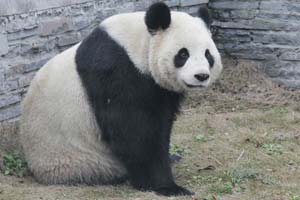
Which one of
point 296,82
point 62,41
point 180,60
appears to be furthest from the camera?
point 296,82

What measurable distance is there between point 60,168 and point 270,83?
367 cm

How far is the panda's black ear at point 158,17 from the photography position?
204 inches

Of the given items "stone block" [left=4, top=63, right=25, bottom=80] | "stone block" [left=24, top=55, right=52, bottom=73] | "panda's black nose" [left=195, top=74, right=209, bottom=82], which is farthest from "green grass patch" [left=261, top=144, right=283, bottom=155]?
"stone block" [left=4, top=63, right=25, bottom=80]

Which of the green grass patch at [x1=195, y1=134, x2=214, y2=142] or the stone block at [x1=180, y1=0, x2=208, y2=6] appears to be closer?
the green grass patch at [x1=195, y1=134, x2=214, y2=142]

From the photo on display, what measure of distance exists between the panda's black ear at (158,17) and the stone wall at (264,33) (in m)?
3.52

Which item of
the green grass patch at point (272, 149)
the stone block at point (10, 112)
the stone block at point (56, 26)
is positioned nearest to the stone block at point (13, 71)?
the stone block at point (10, 112)

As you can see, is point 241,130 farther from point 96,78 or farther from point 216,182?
point 96,78

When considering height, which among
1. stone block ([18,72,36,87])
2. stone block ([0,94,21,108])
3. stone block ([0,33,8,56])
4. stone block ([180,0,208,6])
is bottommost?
stone block ([0,94,21,108])

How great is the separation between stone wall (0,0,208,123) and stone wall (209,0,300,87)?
2.12 m

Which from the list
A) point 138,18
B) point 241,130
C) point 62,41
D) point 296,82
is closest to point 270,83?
point 296,82

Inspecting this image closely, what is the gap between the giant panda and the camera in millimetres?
5223

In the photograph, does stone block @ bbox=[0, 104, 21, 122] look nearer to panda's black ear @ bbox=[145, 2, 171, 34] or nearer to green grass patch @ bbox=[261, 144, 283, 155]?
panda's black ear @ bbox=[145, 2, 171, 34]

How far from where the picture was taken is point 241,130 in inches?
286

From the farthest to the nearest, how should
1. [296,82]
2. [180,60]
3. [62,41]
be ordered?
[296,82] < [62,41] < [180,60]
